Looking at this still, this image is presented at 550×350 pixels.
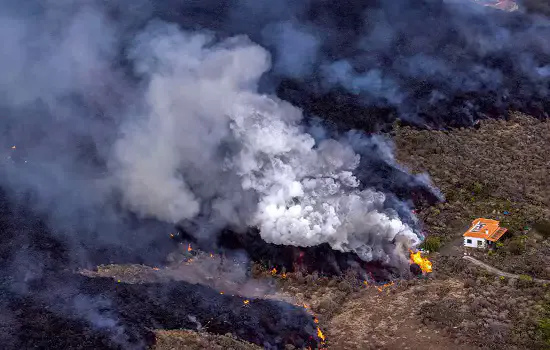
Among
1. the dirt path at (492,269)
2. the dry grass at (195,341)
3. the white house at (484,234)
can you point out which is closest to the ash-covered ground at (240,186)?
the dry grass at (195,341)

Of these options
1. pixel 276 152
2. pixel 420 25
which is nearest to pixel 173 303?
pixel 276 152

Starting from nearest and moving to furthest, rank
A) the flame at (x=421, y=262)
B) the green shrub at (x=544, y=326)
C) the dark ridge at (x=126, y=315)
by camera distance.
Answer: the dark ridge at (x=126, y=315) < the green shrub at (x=544, y=326) < the flame at (x=421, y=262)

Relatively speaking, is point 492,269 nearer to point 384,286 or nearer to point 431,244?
point 431,244

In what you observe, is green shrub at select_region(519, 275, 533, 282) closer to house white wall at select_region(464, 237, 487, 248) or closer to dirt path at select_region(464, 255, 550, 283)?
dirt path at select_region(464, 255, 550, 283)

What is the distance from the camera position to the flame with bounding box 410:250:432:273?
4975 centimetres

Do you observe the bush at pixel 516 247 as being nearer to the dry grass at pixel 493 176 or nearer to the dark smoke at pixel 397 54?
the dry grass at pixel 493 176

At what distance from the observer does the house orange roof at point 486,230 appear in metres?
51.7

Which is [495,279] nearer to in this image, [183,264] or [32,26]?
[183,264]

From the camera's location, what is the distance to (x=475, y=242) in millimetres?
52031

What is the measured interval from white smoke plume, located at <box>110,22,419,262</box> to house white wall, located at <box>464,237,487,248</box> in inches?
164

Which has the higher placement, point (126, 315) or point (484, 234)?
point (484, 234)

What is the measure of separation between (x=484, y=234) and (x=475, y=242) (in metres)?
0.89

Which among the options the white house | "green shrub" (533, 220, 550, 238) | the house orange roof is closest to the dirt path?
the white house

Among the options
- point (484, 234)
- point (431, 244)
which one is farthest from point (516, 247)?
point (431, 244)
